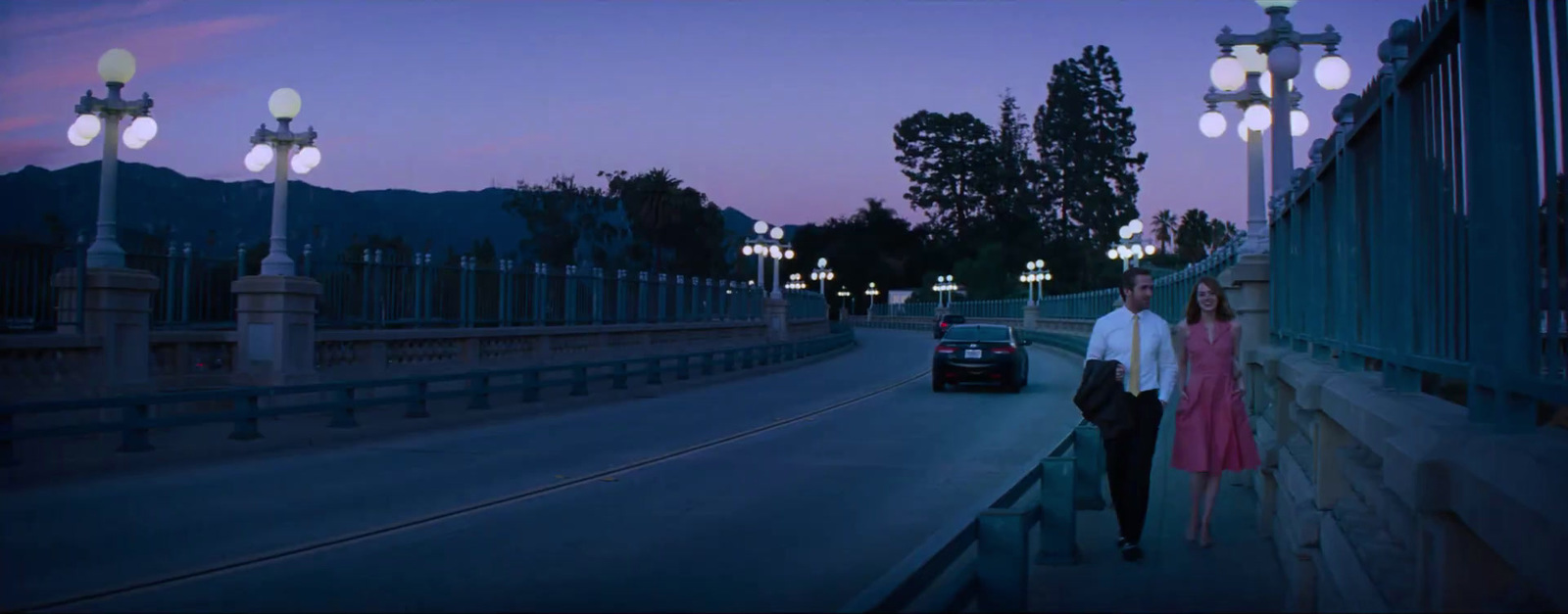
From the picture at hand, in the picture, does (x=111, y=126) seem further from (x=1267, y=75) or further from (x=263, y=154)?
(x=1267, y=75)

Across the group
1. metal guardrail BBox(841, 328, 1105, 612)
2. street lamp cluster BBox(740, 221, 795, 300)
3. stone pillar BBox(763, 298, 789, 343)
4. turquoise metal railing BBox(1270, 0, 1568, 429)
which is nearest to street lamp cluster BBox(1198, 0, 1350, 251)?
metal guardrail BBox(841, 328, 1105, 612)

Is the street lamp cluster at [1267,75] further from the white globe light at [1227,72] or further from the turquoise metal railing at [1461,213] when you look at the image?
the turquoise metal railing at [1461,213]

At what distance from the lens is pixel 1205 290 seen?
8.96 meters

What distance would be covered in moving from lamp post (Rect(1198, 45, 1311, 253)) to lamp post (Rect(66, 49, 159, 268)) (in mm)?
13662

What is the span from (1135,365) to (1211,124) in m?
10.9

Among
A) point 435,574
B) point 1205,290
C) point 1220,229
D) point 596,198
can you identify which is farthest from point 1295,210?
point 1220,229

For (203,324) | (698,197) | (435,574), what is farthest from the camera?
(698,197)

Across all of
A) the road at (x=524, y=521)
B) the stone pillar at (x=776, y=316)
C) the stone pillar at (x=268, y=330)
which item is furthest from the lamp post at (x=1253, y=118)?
the stone pillar at (x=776, y=316)

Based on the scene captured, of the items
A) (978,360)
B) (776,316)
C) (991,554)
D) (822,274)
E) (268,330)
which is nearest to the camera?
(991,554)

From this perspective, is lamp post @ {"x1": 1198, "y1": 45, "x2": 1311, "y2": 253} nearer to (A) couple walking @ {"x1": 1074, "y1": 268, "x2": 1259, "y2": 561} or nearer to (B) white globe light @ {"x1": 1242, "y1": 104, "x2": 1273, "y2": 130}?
(B) white globe light @ {"x1": 1242, "y1": 104, "x2": 1273, "y2": 130}

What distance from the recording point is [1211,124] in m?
18.4

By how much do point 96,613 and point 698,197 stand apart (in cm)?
8497

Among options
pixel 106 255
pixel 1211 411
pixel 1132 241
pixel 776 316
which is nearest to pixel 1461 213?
pixel 1211 411

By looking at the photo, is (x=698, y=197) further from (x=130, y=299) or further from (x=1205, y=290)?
(x=1205, y=290)
